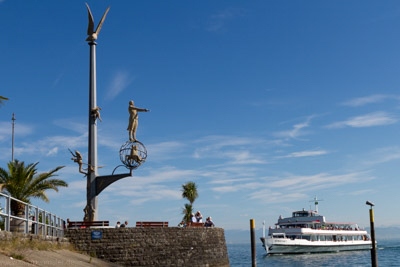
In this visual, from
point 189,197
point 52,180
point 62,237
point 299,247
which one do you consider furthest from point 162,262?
point 299,247

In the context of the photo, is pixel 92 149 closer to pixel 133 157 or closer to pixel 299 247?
pixel 133 157

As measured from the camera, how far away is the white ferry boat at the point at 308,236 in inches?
2717

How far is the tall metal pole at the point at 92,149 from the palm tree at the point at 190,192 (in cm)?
2365

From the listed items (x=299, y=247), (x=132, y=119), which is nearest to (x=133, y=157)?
(x=132, y=119)

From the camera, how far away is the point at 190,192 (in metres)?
57.6

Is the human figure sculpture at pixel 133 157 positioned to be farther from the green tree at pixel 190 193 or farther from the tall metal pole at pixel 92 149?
the green tree at pixel 190 193

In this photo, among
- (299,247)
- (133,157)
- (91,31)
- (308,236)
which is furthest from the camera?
(308,236)

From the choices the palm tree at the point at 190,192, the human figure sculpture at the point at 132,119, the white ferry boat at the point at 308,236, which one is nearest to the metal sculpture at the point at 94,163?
the human figure sculpture at the point at 132,119

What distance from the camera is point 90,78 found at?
37375 millimetres

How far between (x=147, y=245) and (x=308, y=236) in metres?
48.7

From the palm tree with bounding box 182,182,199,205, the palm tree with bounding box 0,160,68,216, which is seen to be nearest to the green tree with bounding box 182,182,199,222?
the palm tree with bounding box 182,182,199,205

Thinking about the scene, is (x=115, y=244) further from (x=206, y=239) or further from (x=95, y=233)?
(x=206, y=239)

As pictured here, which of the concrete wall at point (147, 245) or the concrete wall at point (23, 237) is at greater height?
the concrete wall at point (23, 237)

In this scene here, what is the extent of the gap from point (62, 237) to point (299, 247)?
49.4 meters
